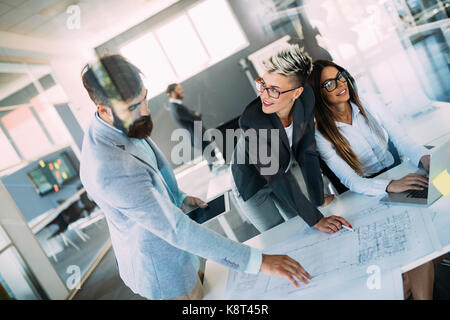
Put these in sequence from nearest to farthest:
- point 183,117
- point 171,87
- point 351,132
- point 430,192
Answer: point 430,192, point 351,132, point 183,117, point 171,87

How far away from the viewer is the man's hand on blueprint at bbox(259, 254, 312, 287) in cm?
73

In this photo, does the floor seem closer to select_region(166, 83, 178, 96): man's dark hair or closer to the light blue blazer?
the light blue blazer

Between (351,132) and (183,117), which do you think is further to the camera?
(183,117)

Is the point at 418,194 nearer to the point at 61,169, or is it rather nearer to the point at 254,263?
the point at 254,263

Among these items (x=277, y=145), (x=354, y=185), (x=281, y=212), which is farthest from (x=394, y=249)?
(x=281, y=212)

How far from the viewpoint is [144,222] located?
Result: 69 cm

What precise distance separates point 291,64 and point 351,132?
0.42 meters

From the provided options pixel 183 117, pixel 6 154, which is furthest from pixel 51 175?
pixel 183 117

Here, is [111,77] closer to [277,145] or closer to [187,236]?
[187,236]

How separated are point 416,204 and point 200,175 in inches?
55.4

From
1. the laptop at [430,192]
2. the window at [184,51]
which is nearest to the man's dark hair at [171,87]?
the window at [184,51]

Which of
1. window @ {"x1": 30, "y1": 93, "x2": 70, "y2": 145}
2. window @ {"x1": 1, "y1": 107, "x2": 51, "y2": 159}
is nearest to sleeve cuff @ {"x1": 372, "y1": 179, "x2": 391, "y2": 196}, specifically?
window @ {"x1": 30, "y1": 93, "x2": 70, "y2": 145}

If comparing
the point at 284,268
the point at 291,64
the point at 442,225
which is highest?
the point at 291,64

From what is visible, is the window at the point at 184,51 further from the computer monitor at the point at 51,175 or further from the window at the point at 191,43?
the computer monitor at the point at 51,175
